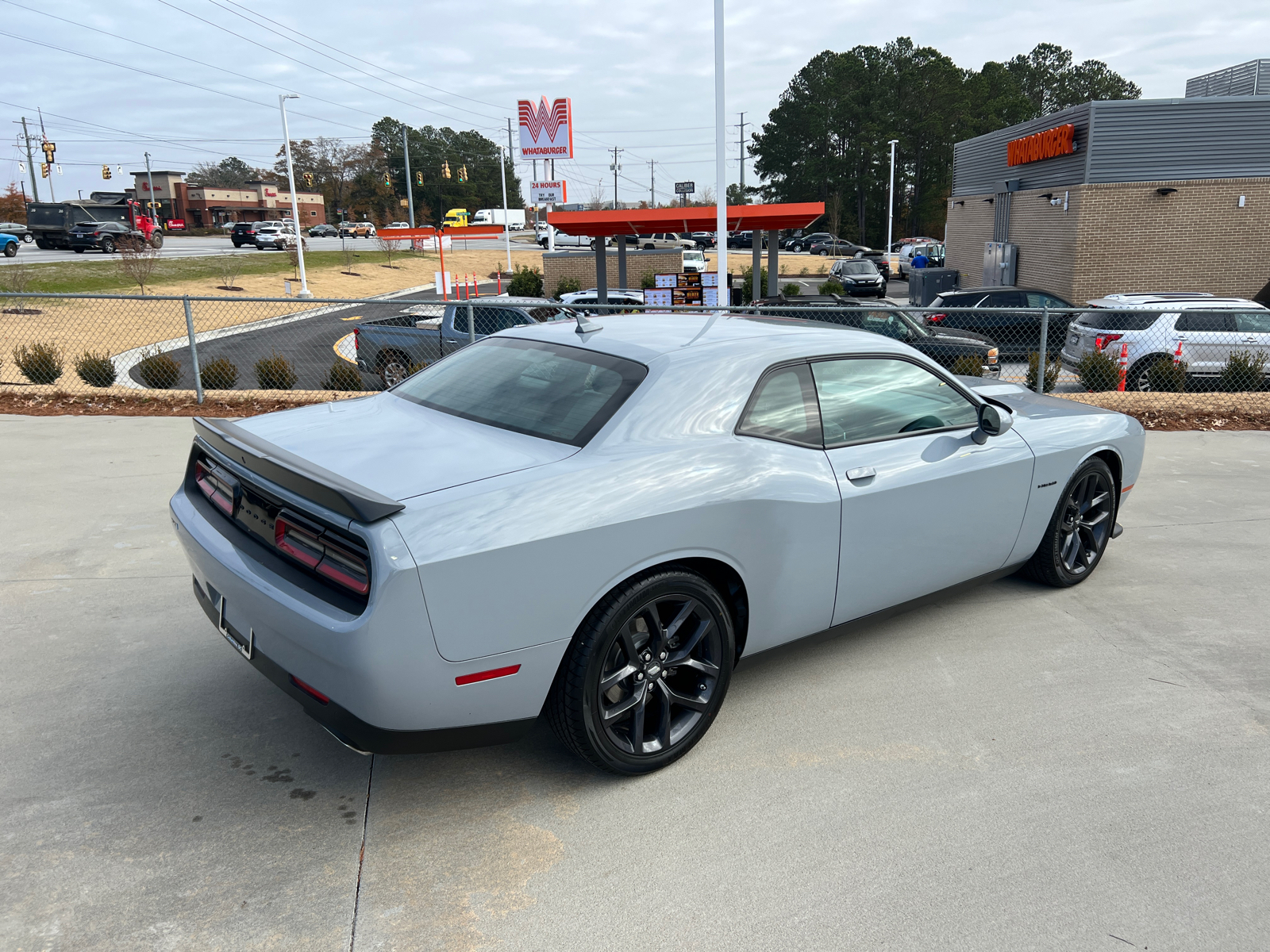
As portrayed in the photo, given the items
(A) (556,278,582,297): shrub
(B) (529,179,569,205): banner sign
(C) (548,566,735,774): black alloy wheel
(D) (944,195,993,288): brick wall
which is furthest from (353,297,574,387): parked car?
Result: (D) (944,195,993,288): brick wall

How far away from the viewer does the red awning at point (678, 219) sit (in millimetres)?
19062

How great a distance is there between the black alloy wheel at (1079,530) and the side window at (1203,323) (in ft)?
30.4

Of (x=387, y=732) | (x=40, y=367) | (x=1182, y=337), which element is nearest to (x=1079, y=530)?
(x=387, y=732)

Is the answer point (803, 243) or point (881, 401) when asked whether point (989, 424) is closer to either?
point (881, 401)

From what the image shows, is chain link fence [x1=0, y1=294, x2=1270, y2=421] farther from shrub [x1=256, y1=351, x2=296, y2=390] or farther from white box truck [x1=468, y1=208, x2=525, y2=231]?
white box truck [x1=468, y1=208, x2=525, y2=231]

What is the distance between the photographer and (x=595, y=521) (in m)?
2.89

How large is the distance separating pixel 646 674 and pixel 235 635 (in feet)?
4.67

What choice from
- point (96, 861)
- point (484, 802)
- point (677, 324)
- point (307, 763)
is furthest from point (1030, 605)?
point (96, 861)

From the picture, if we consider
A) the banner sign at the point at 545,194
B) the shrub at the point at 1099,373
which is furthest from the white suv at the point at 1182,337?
the banner sign at the point at 545,194

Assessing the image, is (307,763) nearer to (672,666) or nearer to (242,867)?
(242,867)

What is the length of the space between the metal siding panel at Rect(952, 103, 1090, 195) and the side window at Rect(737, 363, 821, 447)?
2420 cm

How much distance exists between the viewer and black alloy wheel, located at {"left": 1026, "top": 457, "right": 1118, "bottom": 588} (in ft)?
15.9

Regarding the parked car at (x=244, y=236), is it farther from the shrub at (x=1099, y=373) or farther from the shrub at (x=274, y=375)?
the shrub at (x=1099, y=373)

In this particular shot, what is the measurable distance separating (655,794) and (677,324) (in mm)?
2040
